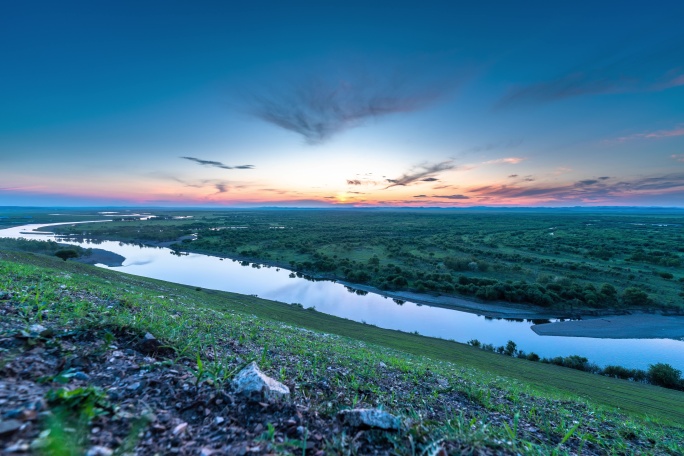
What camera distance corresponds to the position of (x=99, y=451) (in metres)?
2.51

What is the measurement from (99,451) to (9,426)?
0.74m

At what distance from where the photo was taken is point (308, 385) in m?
5.24

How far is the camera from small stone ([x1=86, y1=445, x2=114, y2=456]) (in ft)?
8.07

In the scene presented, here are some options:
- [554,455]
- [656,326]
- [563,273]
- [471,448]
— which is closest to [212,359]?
[471,448]

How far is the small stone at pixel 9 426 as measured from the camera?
7.63 feet

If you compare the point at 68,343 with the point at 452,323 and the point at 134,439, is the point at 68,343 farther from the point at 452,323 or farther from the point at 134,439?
the point at 452,323

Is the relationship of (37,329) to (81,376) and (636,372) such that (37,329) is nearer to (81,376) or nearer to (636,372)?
(81,376)

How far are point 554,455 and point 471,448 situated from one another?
1.66 m

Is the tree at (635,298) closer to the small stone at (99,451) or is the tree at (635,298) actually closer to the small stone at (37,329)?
the small stone at (99,451)

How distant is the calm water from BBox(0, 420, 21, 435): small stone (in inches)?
1401

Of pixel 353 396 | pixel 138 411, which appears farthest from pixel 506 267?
pixel 138 411

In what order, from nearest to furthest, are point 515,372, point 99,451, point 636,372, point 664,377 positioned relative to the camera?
point 99,451 → point 515,372 → point 664,377 → point 636,372

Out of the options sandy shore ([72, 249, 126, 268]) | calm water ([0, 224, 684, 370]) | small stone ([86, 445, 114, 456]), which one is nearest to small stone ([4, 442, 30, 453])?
small stone ([86, 445, 114, 456])

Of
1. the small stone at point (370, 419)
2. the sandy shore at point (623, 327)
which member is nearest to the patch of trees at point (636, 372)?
the sandy shore at point (623, 327)
